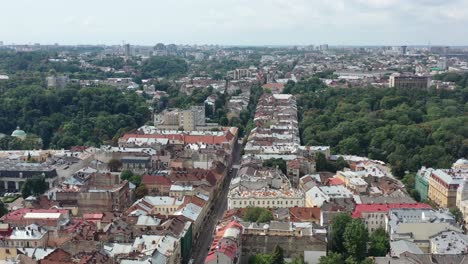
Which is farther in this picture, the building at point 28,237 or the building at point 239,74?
the building at point 239,74

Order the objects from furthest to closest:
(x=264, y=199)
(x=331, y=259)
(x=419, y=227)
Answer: (x=264, y=199), (x=419, y=227), (x=331, y=259)

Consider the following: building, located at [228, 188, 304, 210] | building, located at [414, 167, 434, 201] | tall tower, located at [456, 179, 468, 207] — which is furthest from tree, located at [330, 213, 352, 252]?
building, located at [414, 167, 434, 201]

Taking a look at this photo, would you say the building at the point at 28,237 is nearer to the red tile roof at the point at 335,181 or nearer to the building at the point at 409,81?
A: the red tile roof at the point at 335,181

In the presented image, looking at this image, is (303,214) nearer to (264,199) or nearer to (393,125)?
(264,199)

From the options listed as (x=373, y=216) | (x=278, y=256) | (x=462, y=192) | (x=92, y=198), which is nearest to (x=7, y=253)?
(x=92, y=198)

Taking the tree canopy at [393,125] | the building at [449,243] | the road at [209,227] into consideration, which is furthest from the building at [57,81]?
the building at [449,243]

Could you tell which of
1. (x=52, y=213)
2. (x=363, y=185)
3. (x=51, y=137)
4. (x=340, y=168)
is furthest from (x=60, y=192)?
(x=51, y=137)
